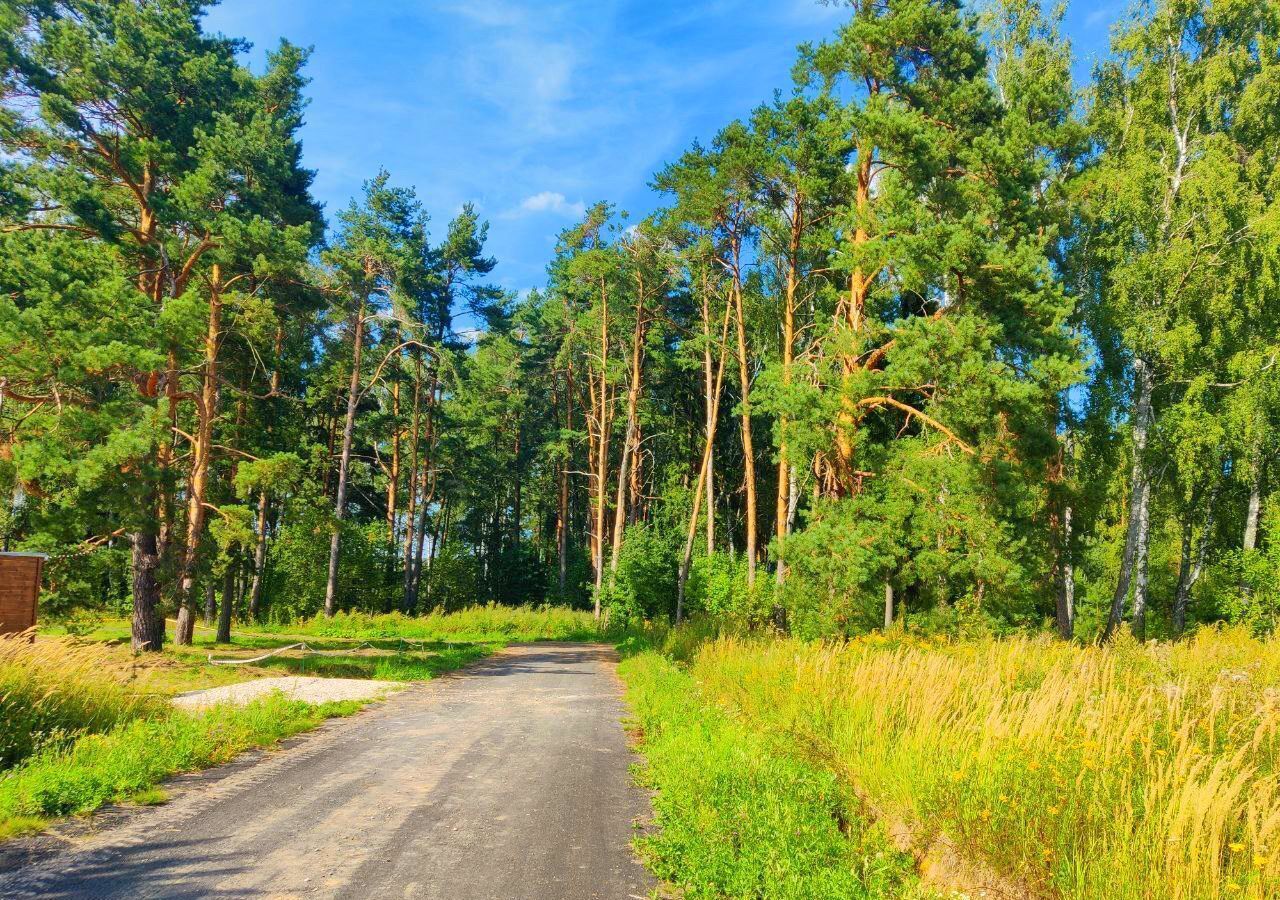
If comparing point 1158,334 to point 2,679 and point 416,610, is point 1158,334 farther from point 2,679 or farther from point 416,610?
point 416,610

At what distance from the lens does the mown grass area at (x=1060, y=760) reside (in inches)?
143

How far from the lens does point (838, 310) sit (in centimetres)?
1830

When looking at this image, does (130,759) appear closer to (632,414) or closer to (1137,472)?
(1137,472)

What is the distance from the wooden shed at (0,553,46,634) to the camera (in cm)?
1247

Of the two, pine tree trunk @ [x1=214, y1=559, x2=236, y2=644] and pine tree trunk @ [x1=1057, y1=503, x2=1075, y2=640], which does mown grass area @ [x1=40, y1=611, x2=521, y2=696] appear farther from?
pine tree trunk @ [x1=1057, y1=503, x2=1075, y2=640]

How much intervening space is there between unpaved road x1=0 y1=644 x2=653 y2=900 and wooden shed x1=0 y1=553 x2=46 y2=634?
8010 millimetres

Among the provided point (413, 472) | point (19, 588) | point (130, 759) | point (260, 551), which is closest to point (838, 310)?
point (130, 759)

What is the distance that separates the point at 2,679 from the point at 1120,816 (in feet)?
30.8

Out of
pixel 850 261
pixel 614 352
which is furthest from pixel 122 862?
pixel 614 352

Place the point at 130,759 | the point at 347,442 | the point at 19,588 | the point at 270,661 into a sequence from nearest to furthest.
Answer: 1. the point at 130,759
2. the point at 19,588
3. the point at 270,661
4. the point at 347,442

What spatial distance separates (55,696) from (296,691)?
14.6 feet

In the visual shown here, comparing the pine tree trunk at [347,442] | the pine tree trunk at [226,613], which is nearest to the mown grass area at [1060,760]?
the pine tree trunk at [226,613]

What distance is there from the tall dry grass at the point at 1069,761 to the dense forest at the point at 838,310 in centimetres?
728

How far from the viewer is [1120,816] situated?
13.2 feet
